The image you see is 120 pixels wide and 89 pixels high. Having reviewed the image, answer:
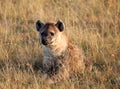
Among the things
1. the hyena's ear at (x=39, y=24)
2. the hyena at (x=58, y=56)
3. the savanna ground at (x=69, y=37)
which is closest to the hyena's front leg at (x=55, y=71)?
the hyena at (x=58, y=56)

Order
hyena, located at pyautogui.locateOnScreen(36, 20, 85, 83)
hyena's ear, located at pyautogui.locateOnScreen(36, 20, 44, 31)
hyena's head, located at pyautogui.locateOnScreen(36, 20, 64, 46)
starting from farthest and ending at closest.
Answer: hyena's ear, located at pyautogui.locateOnScreen(36, 20, 44, 31), hyena, located at pyautogui.locateOnScreen(36, 20, 85, 83), hyena's head, located at pyautogui.locateOnScreen(36, 20, 64, 46)

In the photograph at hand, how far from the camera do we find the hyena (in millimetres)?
7016

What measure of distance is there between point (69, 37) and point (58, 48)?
4.72 feet

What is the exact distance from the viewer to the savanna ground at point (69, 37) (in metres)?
6.92

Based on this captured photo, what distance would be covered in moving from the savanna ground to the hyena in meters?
0.18

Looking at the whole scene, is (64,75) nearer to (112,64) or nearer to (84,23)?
(112,64)

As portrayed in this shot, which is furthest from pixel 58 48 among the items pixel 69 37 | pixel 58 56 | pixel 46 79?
pixel 69 37

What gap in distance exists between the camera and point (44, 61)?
23.8 ft

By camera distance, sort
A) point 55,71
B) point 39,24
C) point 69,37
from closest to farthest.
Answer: point 55,71 → point 39,24 → point 69,37

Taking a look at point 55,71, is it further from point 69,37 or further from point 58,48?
point 69,37

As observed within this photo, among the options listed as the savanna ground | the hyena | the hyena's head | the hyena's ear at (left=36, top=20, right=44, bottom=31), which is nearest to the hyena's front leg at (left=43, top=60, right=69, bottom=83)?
the hyena

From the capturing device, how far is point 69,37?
28.1 feet

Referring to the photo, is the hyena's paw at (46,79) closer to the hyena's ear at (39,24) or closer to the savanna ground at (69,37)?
the savanna ground at (69,37)

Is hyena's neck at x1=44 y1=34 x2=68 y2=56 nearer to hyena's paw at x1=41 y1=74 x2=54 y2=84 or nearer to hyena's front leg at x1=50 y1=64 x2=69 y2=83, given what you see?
hyena's front leg at x1=50 y1=64 x2=69 y2=83
